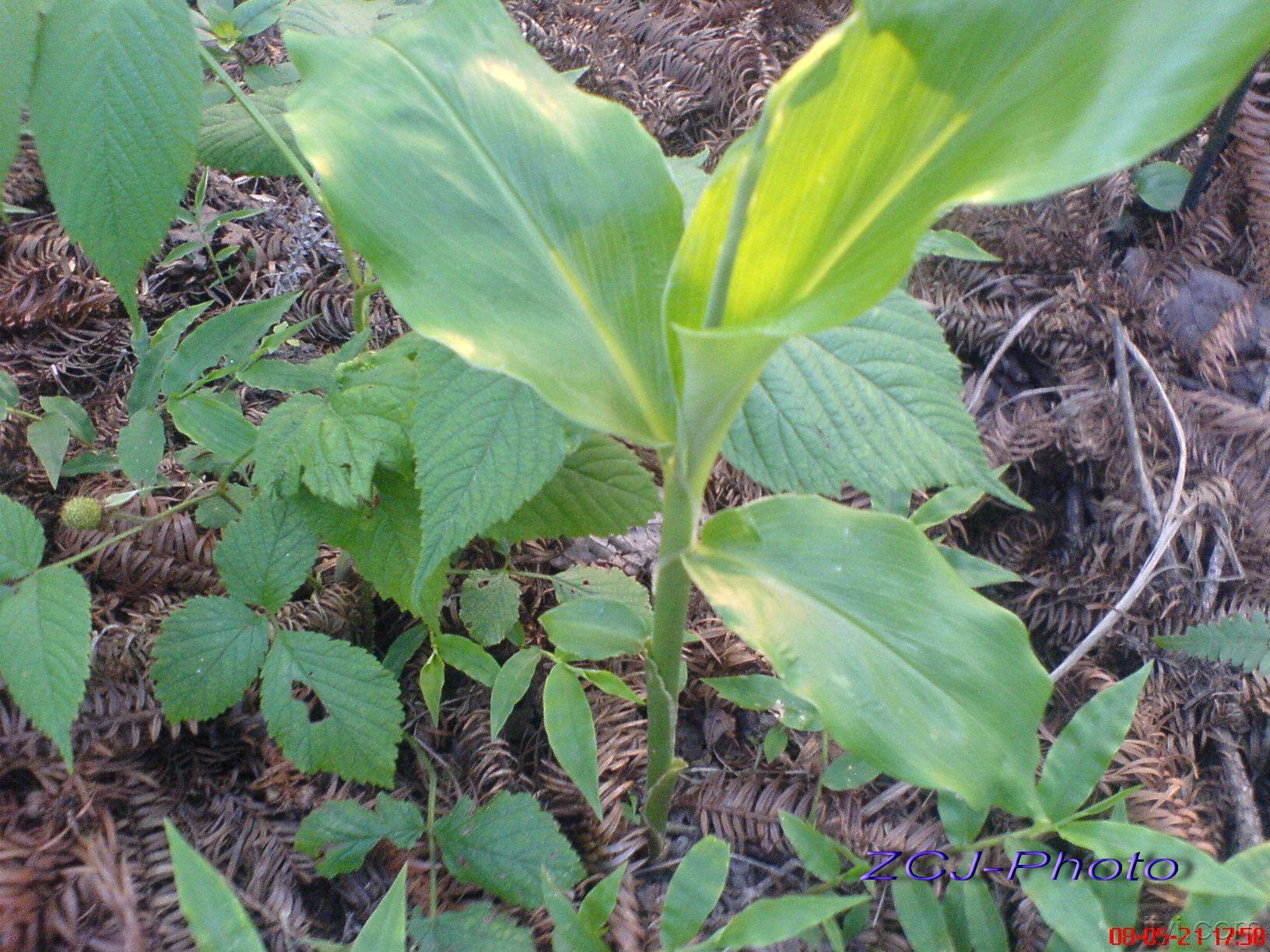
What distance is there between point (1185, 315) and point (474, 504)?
1348 millimetres

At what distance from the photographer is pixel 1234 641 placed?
106 centimetres

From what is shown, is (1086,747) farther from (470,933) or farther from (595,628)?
(470,933)

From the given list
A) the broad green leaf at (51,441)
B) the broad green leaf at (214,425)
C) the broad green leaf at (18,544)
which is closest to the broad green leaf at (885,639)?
the broad green leaf at (214,425)

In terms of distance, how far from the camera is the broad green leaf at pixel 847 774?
0.92 metres

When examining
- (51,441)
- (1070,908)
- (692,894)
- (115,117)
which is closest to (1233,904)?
(1070,908)

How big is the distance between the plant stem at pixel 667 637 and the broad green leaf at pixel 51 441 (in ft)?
2.40

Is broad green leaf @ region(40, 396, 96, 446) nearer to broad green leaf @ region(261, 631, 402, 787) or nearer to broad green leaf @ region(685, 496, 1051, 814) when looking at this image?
broad green leaf @ region(261, 631, 402, 787)

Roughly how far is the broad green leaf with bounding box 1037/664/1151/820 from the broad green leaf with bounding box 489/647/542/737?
1.76ft

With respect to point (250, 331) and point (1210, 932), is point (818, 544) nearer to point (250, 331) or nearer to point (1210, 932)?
point (1210, 932)

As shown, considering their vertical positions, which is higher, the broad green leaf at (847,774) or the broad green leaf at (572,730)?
the broad green leaf at (572,730)

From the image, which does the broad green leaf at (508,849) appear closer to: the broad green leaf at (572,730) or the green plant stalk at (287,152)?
the broad green leaf at (572,730)

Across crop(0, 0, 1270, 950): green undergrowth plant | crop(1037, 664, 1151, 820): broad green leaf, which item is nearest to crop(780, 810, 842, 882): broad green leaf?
crop(0, 0, 1270, 950): green undergrowth plant

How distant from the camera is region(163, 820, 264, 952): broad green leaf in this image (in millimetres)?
634

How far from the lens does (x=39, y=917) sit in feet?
2.57
